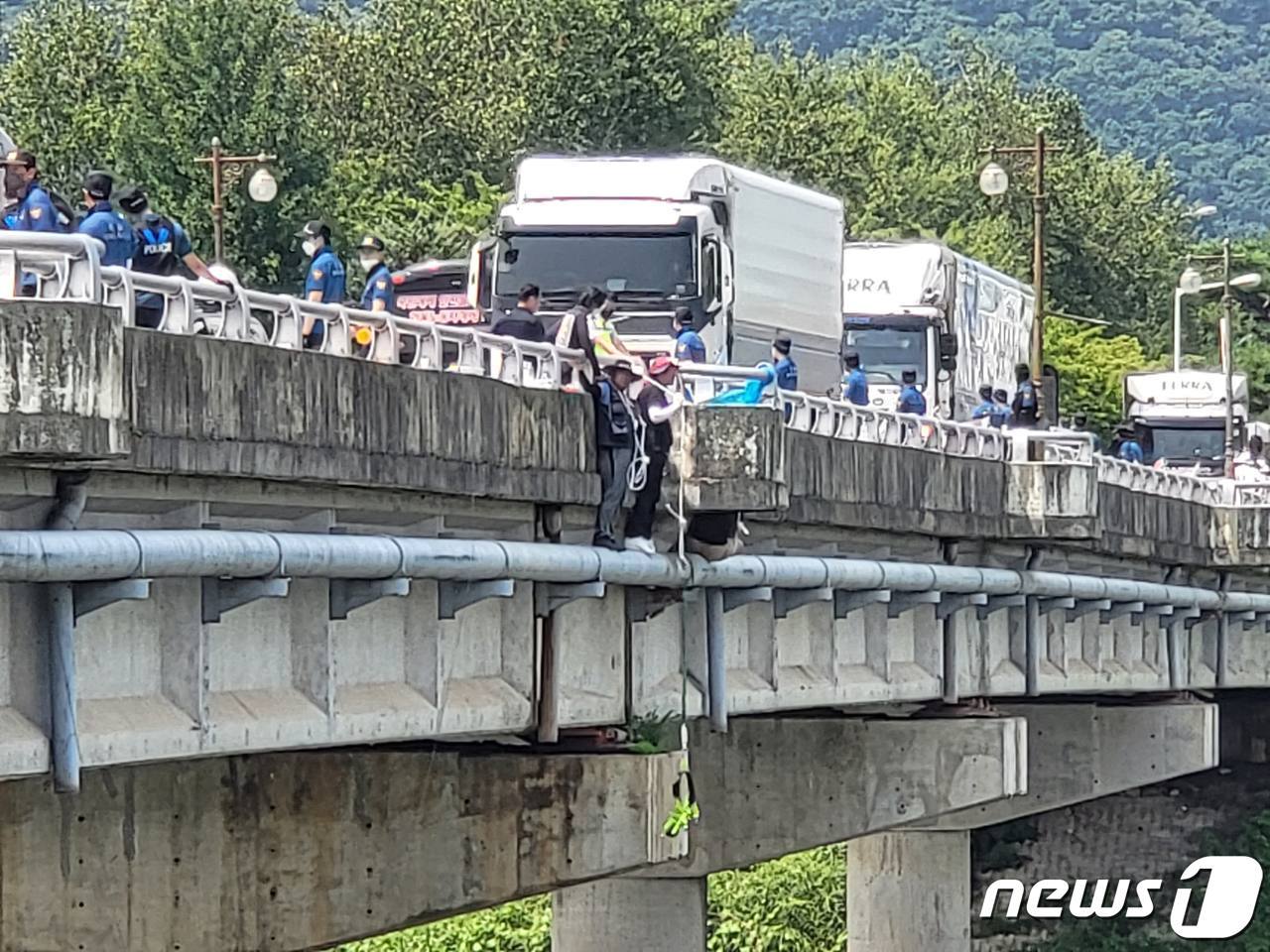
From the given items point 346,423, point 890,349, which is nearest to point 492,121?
point 890,349

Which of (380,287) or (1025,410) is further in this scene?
(1025,410)

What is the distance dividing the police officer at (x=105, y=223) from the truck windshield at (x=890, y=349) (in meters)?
27.4

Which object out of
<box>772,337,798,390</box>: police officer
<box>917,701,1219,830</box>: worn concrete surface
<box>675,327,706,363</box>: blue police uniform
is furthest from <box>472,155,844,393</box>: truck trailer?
<box>917,701,1219,830</box>: worn concrete surface

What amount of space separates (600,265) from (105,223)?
15241mm

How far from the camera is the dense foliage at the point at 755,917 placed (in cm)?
3828

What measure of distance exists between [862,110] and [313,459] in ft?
318

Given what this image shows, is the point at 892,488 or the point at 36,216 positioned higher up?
the point at 36,216

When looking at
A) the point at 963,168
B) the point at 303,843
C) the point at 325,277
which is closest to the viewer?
the point at 303,843

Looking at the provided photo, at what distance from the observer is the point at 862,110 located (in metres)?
108

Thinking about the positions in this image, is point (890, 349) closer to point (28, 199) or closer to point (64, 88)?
point (28, 199)

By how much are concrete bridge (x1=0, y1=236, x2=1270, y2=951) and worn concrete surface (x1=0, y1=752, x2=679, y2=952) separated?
0.02 m

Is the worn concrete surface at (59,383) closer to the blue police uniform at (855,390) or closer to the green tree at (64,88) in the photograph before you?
the blue police uniform at (855,390)

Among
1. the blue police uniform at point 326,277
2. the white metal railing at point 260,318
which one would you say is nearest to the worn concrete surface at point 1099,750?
the blue police uniform at point 326,277

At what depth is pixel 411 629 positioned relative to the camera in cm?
1420
